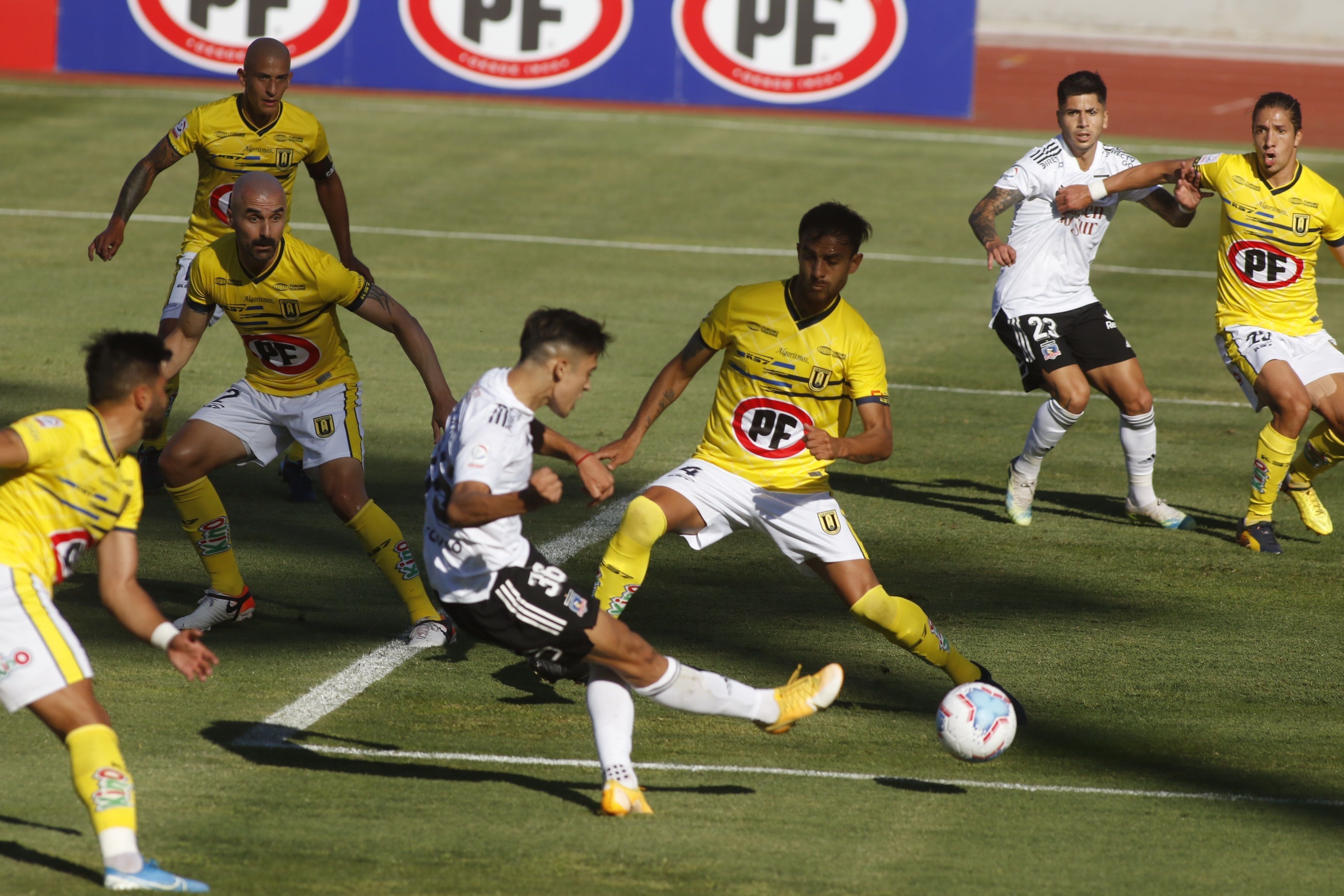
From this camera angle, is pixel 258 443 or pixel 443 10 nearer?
pixel 258 443

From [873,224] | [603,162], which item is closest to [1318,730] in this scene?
[873,224]

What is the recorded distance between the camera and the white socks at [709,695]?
571cm

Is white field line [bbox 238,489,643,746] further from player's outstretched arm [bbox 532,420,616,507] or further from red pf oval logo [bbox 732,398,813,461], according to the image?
red pf oval logo [bbox 732,398,813,461]

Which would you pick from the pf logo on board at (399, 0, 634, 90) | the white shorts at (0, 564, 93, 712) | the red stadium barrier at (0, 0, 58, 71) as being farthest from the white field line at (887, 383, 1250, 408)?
the red stadium barrier at (0, 0, 58, 71)

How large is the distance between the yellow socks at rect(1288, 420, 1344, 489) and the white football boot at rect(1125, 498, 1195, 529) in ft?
2.21

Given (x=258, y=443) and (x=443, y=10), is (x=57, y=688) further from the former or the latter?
(x=443, y=10)

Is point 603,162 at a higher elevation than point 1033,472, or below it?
higher

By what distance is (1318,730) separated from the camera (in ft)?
22.1

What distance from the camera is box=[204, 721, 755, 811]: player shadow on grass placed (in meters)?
5.87

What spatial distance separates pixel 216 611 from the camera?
7.50 m

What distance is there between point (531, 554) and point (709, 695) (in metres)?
0.83

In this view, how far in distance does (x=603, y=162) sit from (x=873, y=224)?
4.40 metres

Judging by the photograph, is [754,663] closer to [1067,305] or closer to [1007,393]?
[1067,305]

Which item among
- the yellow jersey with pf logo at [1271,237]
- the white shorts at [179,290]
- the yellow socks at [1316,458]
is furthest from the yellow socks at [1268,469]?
the white shorts at [179,290]
